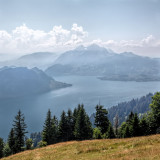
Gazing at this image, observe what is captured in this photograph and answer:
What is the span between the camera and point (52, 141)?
1935 inches

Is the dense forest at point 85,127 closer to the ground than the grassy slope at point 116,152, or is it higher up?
closer to the ground

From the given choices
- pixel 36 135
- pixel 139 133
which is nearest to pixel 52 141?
pixel 139 133

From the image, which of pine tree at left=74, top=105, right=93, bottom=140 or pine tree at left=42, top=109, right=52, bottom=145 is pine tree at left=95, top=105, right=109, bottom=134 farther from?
pine tree at left=42, top=109, right=52, bottom=145

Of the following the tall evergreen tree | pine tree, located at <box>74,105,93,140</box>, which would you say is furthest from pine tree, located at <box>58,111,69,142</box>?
the tall evergreen tree

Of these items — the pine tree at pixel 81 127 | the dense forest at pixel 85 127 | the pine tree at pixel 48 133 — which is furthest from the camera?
the pine tree at pixel 48 133

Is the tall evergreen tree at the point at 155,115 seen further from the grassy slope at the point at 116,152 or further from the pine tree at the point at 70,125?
the pine tree at the point at 70,125

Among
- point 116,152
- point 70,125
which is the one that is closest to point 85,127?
point 70,125

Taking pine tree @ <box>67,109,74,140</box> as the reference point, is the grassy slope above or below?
above

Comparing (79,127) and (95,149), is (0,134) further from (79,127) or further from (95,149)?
(95,149)

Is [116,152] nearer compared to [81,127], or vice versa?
[116,152]

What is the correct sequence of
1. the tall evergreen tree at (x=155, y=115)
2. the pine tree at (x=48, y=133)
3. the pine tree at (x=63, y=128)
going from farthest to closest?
1. the pine tree at (x=63, y=128)
2. the pine tree at (x=48, y=133)
3. the tall evergreen tree at (x=155, y=115)

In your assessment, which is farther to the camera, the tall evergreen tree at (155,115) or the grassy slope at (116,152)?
the tall evergreen tree at (155,115)

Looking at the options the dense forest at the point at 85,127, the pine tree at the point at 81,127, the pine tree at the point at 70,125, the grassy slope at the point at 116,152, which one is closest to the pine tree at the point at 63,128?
the dense forest at the point at 85,127

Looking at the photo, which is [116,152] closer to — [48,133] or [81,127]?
[81,127]
